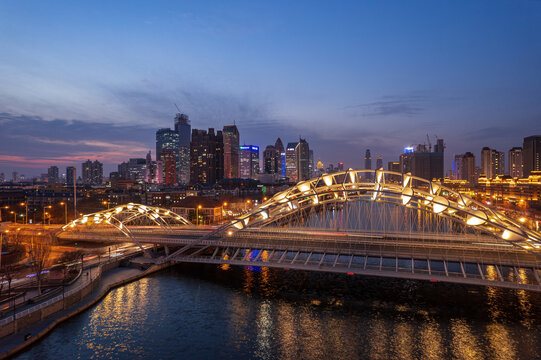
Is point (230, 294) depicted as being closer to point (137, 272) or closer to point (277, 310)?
point (277, 310)

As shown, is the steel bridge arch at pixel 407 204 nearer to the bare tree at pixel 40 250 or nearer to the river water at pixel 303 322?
the river water at pixel 303 322

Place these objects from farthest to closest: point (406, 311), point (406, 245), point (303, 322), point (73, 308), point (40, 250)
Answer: point (40, 250) < point (406, 245) < point (406, 311) < point (73, 308) < point (303, 322)

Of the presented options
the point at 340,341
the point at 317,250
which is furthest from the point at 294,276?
the point at 340,341

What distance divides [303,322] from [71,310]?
69.1 ft

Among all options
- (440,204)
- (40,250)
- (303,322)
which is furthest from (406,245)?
(40,250)

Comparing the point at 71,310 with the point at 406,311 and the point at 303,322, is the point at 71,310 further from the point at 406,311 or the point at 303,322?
the point at 406,311

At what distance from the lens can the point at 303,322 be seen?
2967 cm

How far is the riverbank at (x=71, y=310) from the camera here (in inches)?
934

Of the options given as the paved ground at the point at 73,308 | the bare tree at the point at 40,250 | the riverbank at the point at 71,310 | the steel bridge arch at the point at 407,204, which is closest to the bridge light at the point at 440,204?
the steel bridge arch at the point at 407,204

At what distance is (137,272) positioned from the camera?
42.9 metres

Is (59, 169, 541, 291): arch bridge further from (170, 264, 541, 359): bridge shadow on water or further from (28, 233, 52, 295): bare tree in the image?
(28, 233, 52, 295): bare tree

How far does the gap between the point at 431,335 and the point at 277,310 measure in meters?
13.5

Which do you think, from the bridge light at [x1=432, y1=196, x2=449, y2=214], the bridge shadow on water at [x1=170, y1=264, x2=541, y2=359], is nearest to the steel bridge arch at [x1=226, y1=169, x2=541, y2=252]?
the bridge light at [x1=432, y1=196, x2=449, y2=214]

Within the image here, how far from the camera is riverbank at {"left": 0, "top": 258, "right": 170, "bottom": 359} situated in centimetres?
2372
